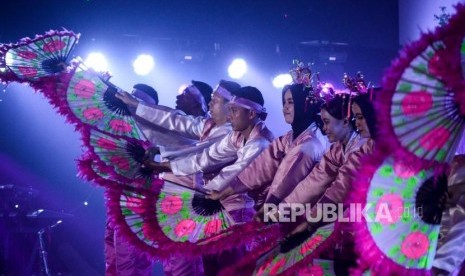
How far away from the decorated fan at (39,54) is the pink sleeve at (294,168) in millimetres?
2046

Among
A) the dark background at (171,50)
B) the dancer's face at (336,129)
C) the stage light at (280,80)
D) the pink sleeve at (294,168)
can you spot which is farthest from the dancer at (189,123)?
the stage light at (280,80)

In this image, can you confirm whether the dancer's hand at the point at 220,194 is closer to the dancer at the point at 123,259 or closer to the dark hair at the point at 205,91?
the dancer at the point at 123,259

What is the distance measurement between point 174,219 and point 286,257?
0.97 m

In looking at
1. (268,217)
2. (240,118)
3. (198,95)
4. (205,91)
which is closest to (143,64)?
(205,91)

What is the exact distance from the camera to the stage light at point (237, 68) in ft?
29.4

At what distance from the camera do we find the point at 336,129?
11.2ft

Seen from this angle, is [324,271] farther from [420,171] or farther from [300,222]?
[420,171]

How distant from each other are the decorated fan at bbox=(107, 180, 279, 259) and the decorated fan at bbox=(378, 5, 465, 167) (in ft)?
5.56

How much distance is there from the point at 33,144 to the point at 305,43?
4.50m

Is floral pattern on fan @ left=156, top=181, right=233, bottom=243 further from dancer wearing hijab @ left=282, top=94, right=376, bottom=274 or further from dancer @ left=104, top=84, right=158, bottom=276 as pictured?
dancer @ left=104, top=84, right=158, bottom=276

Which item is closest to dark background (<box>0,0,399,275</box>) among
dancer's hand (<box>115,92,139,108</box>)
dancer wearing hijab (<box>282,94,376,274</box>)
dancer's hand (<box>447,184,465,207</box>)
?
dancer's hand (<box>115,92,139,108</box>)

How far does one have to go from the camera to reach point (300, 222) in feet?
10.2

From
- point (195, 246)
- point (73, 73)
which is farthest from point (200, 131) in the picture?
point (195, 246)

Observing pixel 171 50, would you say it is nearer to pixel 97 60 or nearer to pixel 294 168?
pixel 97 60
